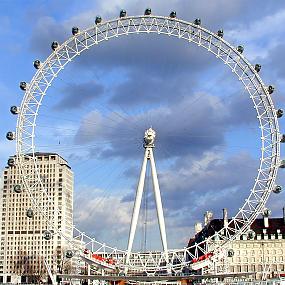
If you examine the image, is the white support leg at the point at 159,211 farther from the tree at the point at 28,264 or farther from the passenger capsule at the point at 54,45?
the tree at the point at 28,264

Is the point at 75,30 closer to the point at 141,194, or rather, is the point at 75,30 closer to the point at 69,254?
the point at 141,194

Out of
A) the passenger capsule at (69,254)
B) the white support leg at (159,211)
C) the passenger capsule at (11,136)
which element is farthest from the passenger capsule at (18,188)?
the white support leg at (159,211)

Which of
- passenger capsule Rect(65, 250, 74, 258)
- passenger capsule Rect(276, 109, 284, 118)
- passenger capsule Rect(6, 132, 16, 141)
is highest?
passenger capsule Rect(276, 109, 284, 118)

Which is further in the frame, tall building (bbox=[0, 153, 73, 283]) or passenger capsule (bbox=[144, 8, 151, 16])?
tall building (bbox=[0, 153, 73, 283])

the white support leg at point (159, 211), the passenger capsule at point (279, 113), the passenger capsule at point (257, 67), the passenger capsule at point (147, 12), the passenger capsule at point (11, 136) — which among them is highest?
the passenger capsule at point (147, 12)

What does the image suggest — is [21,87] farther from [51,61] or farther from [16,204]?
[16,204]

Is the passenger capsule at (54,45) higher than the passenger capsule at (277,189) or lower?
higher

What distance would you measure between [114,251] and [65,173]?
11751 cm

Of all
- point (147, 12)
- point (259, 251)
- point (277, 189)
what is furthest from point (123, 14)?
point (259, 251)

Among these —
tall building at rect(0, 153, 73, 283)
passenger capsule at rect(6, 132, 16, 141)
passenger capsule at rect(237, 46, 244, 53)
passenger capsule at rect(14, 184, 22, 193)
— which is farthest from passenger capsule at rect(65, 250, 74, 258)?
tall building at rect(0, 153, 73, 283)

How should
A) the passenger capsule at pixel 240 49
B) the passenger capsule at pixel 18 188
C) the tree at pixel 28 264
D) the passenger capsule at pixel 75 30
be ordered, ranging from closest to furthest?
the passenger capsule at pixel 18 188 < the passenger capsule at pixel 75 30 < the passenger capsule at pixel 240 49 < the tree at pixel 28 264

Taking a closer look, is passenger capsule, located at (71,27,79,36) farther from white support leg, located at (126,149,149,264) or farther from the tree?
the tree

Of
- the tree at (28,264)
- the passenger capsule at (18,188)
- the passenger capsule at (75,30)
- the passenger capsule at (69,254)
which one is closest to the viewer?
the passenger capsule at (69,254)

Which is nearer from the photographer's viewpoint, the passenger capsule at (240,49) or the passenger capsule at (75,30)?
the passenger capsule at (75,30)
